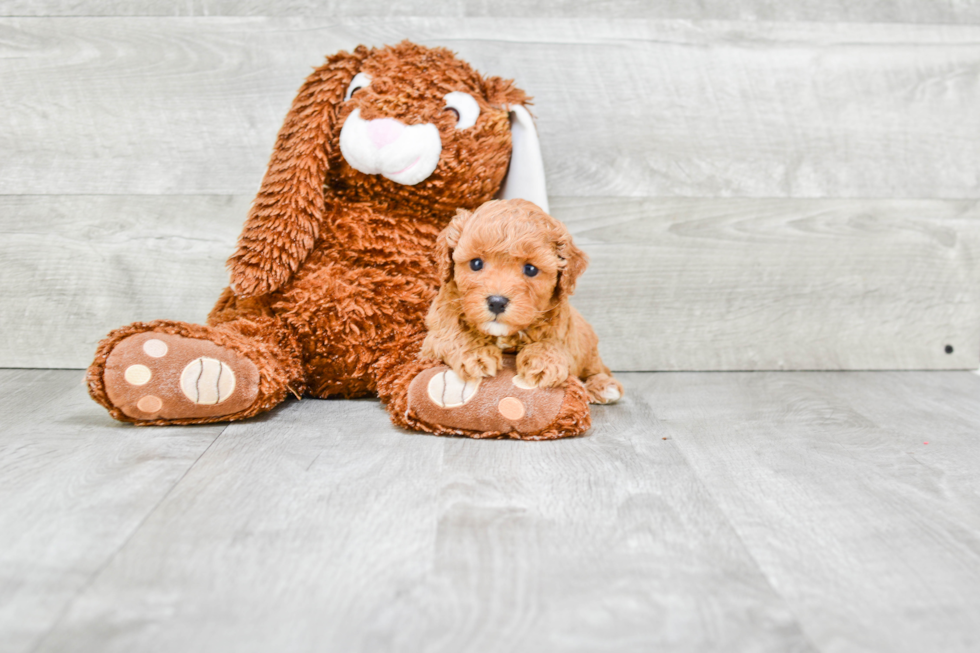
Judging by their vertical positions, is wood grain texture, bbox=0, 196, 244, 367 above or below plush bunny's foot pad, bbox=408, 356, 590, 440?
above

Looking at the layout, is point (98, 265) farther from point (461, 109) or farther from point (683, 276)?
point (683, 276)

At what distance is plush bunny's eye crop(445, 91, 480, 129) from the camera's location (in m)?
0.98

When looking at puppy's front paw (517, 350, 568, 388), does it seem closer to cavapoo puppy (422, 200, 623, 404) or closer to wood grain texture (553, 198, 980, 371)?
cavapoo puppy (422, 200, 623, 404)

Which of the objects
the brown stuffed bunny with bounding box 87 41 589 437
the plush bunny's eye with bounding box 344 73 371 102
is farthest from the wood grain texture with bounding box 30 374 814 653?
the plush bunny's eye with bounding box 344 73 371 102

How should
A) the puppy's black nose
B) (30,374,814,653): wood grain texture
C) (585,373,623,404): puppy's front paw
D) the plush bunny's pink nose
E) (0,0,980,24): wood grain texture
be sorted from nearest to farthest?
(30,374,814,653): wood grain texture → the puppy's black nose → the plush bunny's pink nose → (585,373,623,404): puppy's front paw → (0,0,980,24): wood grain texture

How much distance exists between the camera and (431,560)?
0.61 meters

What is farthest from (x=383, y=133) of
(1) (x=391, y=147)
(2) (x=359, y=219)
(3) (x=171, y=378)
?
(3) (x=171, y=378)

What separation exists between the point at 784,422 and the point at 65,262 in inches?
42.2

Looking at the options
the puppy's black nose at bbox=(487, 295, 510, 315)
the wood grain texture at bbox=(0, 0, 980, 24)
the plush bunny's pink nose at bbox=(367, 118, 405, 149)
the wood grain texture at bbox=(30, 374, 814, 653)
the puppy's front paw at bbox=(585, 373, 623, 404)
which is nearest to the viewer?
the wood grain texture at bbox=(30, 374, 814, 653)

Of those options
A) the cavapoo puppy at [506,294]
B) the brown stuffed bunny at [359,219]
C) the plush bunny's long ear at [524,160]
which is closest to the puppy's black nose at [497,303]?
the cavapoo puppy at [506,294]

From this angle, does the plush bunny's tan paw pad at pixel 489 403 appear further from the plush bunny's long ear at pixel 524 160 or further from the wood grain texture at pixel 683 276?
the wood grain texture at pixel 683 276

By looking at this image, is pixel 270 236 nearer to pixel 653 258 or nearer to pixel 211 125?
pixel 211 125

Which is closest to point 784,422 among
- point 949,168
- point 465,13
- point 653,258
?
point 653,258

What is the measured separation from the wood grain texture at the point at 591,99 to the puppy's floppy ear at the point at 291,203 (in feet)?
0.72
